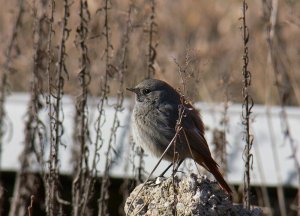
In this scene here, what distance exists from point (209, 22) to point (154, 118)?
5807mm

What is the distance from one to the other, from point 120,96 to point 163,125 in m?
0.36

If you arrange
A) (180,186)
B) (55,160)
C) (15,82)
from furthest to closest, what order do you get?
Answer: (15,82) → (55,160) → (180,186)

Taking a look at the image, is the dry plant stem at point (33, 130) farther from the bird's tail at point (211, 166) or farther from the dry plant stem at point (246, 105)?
the dry plant stem at point (246, 105)

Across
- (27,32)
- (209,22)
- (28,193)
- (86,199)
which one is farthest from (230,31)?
(86,199)

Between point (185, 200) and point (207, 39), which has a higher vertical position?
point (207, 39)

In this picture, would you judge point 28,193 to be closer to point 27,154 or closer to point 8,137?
point 27,154

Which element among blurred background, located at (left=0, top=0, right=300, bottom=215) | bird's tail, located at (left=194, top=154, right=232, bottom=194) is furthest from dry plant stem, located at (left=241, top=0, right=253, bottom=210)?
bird's tail, located at (left=194, top=154, right=232, bottom=194)

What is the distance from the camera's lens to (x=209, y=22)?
11227 mm

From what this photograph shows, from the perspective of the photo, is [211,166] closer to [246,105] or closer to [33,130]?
[246,105]

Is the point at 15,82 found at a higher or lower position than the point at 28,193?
higher

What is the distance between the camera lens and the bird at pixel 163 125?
5.34 m

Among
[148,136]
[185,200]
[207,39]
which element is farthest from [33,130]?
[207,39]

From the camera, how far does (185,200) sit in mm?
3928

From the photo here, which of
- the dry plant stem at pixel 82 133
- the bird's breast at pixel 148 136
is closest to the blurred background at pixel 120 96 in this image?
the dry plant stem at pixel 82 133
